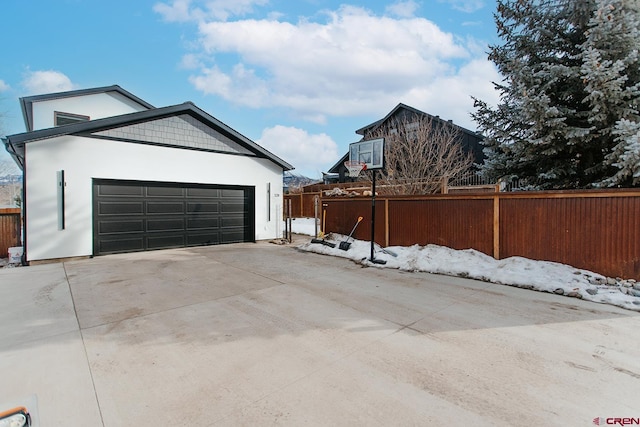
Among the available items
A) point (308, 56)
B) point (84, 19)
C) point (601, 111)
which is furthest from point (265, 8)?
point (601, 111)

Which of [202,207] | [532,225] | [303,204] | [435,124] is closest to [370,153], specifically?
[532,225]

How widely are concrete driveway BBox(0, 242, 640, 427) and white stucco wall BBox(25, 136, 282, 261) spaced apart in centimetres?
275

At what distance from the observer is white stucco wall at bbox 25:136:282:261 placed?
23.9ft

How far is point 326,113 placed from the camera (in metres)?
17.3

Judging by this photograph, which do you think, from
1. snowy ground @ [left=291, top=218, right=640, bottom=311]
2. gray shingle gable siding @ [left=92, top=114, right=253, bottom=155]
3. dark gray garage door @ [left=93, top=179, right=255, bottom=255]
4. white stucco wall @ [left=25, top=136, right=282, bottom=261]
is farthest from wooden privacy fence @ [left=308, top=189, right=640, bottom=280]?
white stucco wall @ [left=25, top=136, right=282, bottom=261]

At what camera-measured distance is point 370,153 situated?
8133mm

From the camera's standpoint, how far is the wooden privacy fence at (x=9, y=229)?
27.9ft

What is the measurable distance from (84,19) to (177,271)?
7853 millimetres

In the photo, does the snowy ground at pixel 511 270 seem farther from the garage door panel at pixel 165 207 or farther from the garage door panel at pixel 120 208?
the garage door panel at pixel 120 208

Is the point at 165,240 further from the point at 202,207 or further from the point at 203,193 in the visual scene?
the point at 203,193

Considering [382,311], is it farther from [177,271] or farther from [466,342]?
[177,271]

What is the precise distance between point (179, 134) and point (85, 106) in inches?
254

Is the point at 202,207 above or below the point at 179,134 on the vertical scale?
below

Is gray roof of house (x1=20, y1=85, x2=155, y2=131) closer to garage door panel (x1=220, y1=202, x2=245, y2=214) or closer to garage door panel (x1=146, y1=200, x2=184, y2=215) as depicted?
garage door panel (x1=146, y1=200, x2=184, y2=215)
